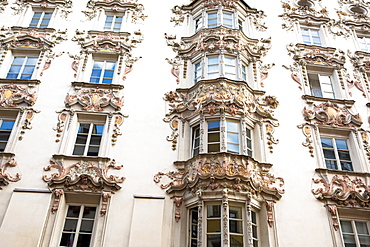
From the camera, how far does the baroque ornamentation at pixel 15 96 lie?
1529cm

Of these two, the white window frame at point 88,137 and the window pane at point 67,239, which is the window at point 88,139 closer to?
the white window frame at point 88,137

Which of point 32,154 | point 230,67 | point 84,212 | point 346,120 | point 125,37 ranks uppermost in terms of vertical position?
point 125,37

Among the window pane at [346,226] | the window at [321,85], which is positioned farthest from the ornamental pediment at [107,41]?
the window pane at [346,226]

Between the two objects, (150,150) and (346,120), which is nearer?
(150,150)

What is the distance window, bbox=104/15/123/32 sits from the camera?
64.4ft

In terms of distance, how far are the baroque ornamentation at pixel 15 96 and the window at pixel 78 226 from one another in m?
5.46

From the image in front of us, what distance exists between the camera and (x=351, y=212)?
43.1 ft

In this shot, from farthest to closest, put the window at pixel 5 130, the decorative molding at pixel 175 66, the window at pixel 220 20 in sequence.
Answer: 1. the window at pixel 220 20
2. the decorative molding at pixel 175 66
3. the window at pixel 5 130

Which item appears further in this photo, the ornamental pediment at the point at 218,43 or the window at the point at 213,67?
the ornamental pediment at the point at 218,43

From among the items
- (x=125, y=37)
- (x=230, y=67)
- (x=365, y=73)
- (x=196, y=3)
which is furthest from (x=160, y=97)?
(x=365, y=73)

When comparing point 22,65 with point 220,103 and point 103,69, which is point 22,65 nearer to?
point 103,69

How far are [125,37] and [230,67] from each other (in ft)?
19.8

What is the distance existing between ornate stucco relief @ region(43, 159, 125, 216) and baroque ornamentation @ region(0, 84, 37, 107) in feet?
11.7

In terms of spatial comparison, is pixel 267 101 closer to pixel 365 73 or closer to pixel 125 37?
pixel 365 73
